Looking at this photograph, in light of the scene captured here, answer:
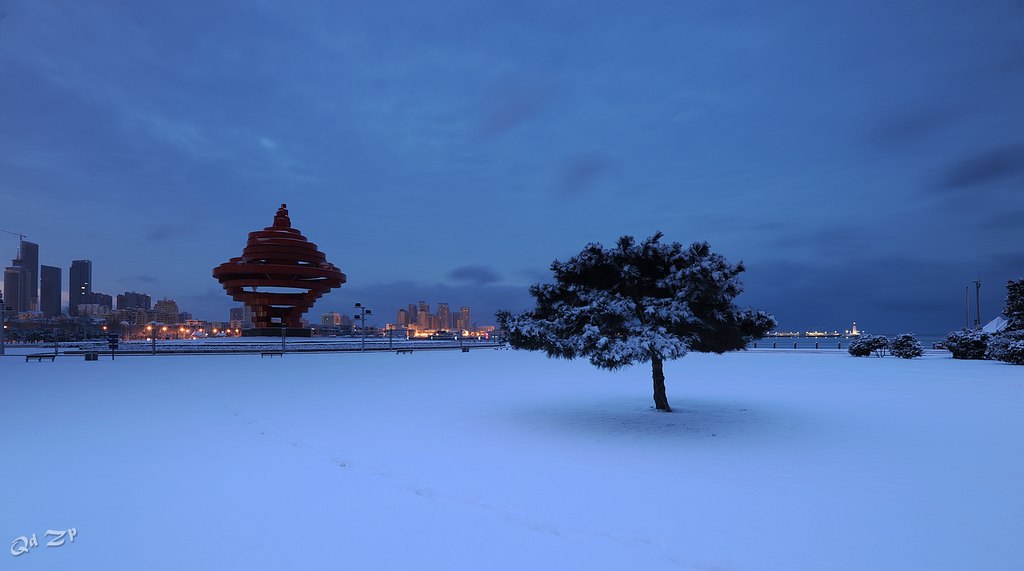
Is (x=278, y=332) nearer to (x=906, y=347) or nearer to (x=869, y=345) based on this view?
(x=869, y=345)

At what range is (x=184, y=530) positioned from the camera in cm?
586

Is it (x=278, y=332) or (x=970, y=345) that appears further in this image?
(x=278, y=332)

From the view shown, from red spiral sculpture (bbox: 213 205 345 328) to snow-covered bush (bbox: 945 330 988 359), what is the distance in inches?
3323

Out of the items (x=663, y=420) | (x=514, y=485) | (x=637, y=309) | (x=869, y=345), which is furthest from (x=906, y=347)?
(x=514, y=485)

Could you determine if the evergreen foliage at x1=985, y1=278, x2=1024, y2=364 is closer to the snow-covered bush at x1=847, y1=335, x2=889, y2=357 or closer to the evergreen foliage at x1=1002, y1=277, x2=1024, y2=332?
the evergreen foliage at x1=1002, y1=277, x2=1024, y2=332

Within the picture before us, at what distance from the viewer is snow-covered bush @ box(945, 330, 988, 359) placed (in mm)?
37656

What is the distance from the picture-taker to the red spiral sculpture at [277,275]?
89.3 metres

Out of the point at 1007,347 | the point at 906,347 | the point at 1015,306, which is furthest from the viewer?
the point at 906,347

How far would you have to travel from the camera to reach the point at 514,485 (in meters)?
7.59

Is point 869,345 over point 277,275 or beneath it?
beneath

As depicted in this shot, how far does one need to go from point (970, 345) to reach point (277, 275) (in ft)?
289

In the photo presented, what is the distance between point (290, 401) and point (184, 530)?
426 inches

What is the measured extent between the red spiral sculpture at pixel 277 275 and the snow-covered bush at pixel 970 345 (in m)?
84.4

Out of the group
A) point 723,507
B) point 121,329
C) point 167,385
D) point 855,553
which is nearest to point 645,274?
point 723,507
